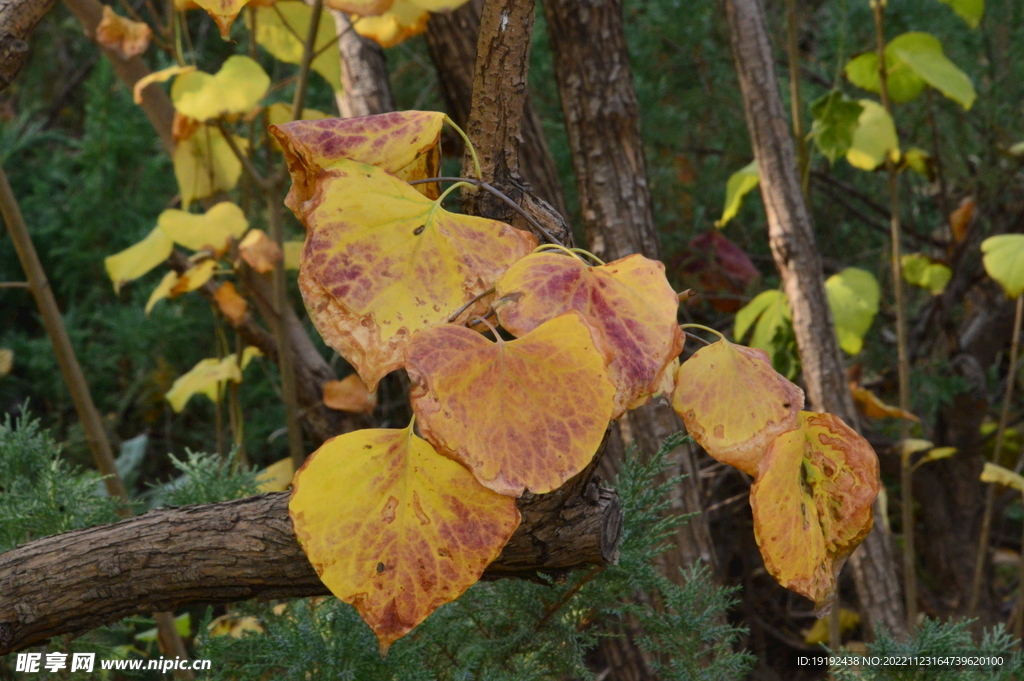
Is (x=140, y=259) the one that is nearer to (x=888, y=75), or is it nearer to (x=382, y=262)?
(x=382, y=262)

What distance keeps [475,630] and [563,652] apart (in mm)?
93

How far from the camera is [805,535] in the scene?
1.61 feet

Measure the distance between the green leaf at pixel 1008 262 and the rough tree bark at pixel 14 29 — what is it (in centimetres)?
111

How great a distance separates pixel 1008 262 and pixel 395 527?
0.93 m

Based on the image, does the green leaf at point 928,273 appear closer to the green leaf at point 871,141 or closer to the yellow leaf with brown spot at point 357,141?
the green leaf at point 871,141

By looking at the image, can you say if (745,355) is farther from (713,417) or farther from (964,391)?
(964,391)

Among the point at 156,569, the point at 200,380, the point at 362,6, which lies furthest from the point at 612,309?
the point at 200,380

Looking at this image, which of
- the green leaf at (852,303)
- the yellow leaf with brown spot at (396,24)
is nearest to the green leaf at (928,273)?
the green leaf at (852,303)

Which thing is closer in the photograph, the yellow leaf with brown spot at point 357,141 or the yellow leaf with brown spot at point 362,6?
the yellow leaf with brown spot at point 357,141

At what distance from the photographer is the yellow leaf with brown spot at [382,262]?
45cm

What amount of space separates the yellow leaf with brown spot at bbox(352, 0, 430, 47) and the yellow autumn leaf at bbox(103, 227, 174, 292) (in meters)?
0.40

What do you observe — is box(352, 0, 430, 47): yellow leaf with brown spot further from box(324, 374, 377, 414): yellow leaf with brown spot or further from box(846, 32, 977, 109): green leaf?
box(846, 32, 977, 109): green leaf

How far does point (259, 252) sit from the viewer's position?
3.53 feet

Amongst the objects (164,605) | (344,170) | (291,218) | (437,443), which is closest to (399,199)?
(344,170)
